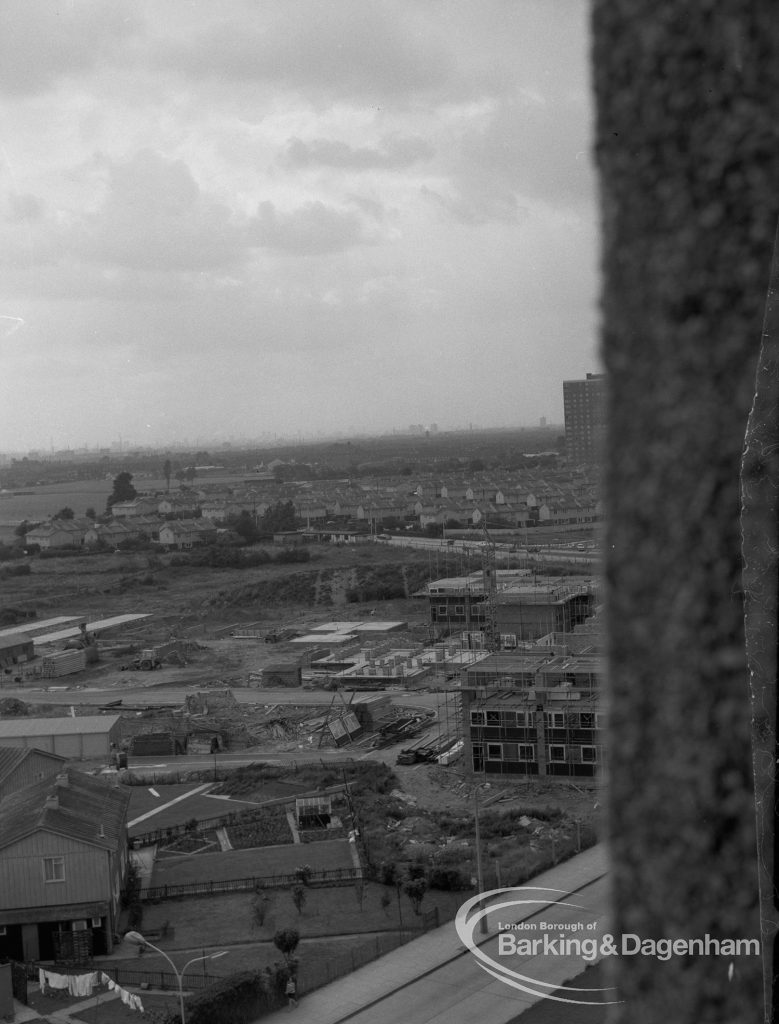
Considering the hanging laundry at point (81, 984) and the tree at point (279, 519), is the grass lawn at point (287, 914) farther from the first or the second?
the tree at point (279, 519)

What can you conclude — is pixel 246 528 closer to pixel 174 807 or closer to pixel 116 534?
pixel 116 534

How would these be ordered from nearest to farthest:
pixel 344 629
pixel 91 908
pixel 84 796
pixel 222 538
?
1. pixel 91 908
2. pixel 84 796
3. pixel 344 629
4. pixel 222 538

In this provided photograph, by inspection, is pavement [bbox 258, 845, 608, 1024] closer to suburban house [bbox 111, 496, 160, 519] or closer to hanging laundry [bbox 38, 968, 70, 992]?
hanging laundry [bbox 38, 968, 70, 992]

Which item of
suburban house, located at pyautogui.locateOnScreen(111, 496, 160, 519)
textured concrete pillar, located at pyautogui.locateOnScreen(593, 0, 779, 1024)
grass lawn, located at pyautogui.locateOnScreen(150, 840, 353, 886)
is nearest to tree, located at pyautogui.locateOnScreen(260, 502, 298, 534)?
suburban house, located at pyautogui.locateOnScreen(111, 496, 160, 519)

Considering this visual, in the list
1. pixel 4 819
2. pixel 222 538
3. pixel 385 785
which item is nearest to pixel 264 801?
pixel 385 785

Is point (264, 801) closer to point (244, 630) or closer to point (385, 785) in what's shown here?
point (385, 785)

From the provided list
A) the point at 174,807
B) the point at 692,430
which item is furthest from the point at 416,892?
the point at 692,430

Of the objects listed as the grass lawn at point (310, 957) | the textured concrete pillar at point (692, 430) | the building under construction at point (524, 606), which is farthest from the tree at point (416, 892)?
the textured concrete pillar at point (692, 430)
